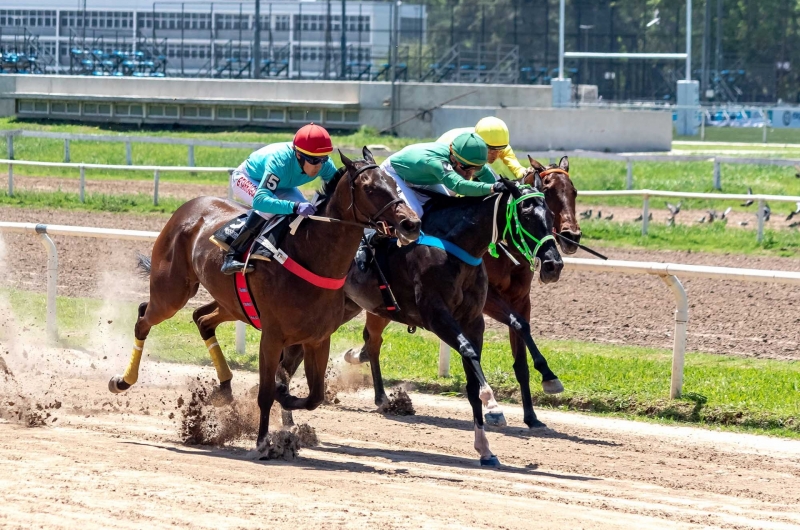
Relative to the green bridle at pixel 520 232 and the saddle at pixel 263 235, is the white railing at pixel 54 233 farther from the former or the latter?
the green bridle at pixel 520 232

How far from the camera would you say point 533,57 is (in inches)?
1590

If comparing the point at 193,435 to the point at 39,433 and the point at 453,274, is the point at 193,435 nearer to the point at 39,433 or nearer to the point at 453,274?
the point at 39,433

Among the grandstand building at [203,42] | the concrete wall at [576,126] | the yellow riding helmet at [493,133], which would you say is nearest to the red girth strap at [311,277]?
the yellow riding helmet at [493,133]

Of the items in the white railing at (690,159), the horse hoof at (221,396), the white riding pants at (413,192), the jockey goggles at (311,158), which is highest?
the white railing at (690,159)

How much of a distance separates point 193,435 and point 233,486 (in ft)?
4.80

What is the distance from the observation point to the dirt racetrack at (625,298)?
397 inches

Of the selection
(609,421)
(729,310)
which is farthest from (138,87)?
(609,421)

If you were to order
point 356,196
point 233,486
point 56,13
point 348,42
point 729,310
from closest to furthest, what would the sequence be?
point 233,486 < point 356,196 < point 729,310 < point 348,42 < point 56,13

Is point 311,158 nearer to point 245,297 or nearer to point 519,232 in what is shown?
point 245,297

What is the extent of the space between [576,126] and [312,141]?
24817 mm

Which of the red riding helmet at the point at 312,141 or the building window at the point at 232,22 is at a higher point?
the building window at the point at 232,22

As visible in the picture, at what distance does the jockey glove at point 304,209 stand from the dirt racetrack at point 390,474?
1.36m

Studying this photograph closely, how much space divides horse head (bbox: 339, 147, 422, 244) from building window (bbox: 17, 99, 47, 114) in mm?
30703

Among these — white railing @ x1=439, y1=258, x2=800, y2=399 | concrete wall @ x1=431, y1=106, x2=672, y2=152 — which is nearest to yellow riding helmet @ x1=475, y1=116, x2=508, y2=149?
white railing @ x1=439, y1=258, x2=800, y2=399
